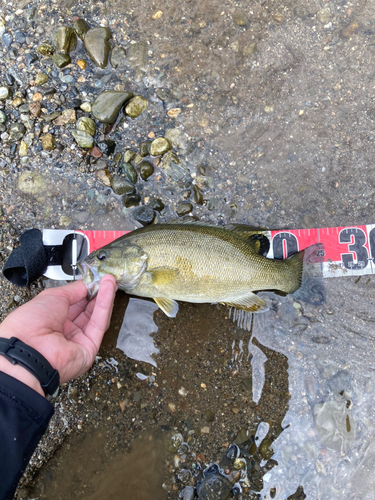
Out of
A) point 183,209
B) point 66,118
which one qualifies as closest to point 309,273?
point 183,209

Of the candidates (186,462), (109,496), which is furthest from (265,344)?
(109,496)

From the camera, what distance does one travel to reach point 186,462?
3.51 meters

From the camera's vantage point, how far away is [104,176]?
3.85m

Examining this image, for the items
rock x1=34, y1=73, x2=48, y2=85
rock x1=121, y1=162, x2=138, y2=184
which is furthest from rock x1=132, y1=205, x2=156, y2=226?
rock x1=34, y1=73, x2=48, y2=85

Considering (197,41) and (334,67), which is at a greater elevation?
(197,41)

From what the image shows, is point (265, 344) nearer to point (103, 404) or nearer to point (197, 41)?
point (103, 404)

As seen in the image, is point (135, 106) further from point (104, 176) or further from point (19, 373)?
point (19, 373)

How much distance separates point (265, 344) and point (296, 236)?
127cm

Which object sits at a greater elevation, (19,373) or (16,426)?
(19,373)

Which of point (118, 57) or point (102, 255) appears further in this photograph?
point (118, 57)

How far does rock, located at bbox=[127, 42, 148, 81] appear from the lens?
3893mm

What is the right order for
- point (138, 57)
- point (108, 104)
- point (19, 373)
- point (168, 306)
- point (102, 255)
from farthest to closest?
1. point (138, 57)
2. point (108, 104)
3. point (168, 306)
4. point (102, 255)
5. point (19, 373)

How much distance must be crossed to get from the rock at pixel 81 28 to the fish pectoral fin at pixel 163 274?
9.34 feet

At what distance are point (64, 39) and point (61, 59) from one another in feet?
0.72
